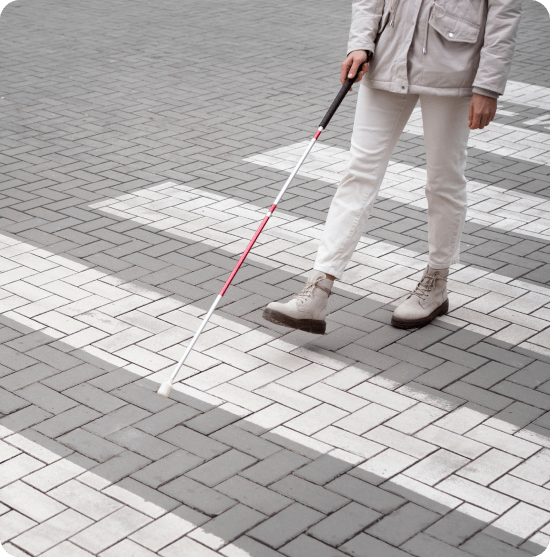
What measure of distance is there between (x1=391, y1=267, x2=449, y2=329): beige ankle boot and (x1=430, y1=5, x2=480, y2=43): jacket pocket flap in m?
1.34

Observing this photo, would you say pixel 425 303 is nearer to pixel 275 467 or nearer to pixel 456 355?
pixel 456 355

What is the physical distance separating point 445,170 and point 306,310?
106 cm

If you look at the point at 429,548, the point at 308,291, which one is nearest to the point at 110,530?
the point at 429,548

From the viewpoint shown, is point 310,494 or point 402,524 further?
point 310,494

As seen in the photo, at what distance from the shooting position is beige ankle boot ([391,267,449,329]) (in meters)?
4.94

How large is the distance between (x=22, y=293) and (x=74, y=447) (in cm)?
164

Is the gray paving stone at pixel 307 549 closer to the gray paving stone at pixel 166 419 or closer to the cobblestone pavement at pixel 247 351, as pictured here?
the cobblestone pavement at pixel 247 351

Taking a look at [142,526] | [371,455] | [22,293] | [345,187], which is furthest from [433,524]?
[22,293]

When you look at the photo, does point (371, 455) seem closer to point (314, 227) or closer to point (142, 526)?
point (142, 526)

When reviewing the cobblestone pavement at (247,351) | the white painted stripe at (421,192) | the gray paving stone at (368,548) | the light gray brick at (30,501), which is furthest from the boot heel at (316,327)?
the white painted stripe at (421,192)

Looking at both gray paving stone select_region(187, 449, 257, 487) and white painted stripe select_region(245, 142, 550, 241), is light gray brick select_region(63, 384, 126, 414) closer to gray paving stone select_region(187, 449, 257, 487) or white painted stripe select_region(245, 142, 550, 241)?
gray paving stone select_region(187, 449, 257, 487)

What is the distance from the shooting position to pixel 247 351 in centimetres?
466

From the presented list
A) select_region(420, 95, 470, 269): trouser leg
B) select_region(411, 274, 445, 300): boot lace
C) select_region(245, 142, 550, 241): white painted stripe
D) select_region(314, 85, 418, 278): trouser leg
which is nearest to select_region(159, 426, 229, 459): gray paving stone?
select_region(314, 85, 418, 278): trouser leg

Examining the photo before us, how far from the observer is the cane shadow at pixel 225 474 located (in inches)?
130
